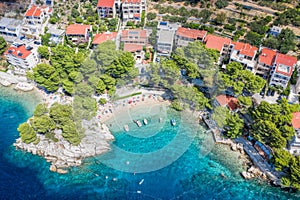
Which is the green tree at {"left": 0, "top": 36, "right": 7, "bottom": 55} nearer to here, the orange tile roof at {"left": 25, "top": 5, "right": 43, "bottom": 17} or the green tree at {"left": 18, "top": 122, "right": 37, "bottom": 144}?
the orange tile roof at {"left": 25, "top": 5, "right": 43, "bottom": 17}

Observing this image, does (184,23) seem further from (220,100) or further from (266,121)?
(266,121)

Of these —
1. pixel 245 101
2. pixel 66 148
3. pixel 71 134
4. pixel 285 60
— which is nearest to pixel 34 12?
pixel 71 134

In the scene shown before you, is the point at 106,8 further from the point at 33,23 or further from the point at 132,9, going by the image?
the point at 33,23

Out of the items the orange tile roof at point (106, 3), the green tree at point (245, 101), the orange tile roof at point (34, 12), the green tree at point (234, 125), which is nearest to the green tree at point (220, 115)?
the green tree at point (234, 125)

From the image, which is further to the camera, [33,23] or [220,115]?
[33,23]

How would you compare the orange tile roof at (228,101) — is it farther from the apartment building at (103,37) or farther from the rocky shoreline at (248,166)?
the apartment building at (103,37)

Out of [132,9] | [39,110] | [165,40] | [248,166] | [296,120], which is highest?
[132,9]
